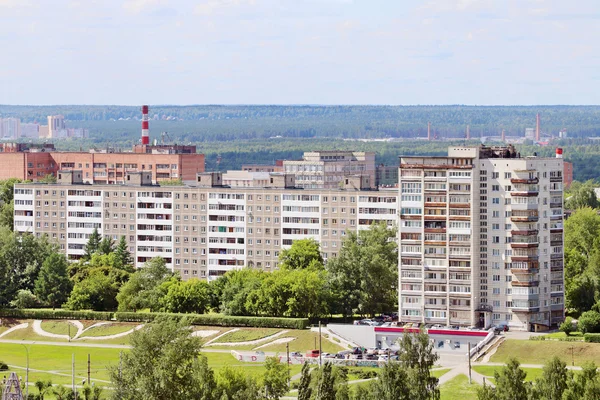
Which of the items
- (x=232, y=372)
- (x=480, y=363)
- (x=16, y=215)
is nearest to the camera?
(x=232, y=372)

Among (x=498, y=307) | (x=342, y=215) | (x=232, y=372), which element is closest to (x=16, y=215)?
(x=342, y=215)

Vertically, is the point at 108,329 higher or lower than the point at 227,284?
lower

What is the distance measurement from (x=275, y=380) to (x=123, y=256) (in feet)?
238

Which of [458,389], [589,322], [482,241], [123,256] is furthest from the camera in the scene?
[123,256]

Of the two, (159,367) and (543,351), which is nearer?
(159,367)

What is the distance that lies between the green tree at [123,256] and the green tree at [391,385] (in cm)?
7708

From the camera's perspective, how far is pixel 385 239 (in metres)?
160

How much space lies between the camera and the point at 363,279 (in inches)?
6043

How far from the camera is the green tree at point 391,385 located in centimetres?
10300

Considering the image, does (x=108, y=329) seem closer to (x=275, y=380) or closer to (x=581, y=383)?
(x=275, y=380)

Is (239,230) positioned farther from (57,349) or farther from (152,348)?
(152,348)

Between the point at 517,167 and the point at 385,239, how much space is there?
865 inches

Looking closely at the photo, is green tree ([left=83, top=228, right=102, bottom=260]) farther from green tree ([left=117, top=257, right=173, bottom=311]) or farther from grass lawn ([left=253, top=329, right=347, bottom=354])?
grass lawn ([left=253, top=329, right=347, bottom=354])

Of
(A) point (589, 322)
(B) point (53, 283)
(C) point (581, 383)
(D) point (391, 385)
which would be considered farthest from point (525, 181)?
(B) point (53, 283)
